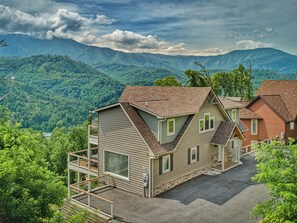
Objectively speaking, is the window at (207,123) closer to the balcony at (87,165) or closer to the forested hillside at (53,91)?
the balcony at (87,165)

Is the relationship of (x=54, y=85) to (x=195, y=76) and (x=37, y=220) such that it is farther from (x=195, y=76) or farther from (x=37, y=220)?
(x=37, y=220)

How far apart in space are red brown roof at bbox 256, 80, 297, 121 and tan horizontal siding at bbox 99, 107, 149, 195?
19935 mm

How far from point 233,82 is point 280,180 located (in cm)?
6392

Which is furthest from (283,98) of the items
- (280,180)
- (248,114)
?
(280,180)

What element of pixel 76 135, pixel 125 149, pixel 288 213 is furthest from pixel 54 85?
pixel 288 213

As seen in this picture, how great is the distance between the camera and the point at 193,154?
20.2 meters

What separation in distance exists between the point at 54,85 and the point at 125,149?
15130 centimetres

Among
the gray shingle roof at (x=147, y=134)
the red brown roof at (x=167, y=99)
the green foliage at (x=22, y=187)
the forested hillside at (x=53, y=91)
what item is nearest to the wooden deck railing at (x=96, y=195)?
the gray shingle roof at (x=147, y=134)

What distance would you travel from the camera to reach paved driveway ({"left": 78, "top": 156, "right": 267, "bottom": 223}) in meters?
14.3

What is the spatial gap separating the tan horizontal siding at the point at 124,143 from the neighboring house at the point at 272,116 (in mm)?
18709

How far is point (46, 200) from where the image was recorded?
8.51 m

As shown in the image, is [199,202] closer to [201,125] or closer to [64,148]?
[201,125]

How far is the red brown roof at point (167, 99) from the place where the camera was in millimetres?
18219

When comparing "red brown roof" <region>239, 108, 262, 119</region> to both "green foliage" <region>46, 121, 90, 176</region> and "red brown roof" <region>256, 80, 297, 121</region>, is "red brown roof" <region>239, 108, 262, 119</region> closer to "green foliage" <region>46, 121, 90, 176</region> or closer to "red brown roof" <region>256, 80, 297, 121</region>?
"red brown roof" <region>256, 80, 297, 121</region>
